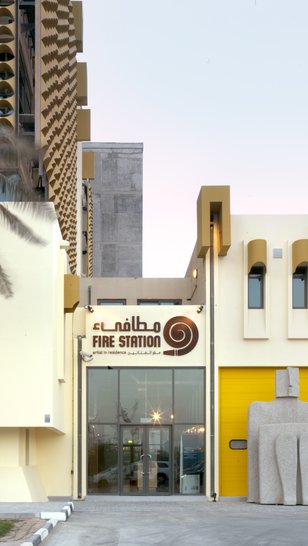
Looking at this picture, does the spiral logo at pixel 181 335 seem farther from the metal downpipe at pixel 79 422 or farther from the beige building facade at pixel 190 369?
the metal downpipe at pixel 79 422

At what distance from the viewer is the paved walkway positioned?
674 inches

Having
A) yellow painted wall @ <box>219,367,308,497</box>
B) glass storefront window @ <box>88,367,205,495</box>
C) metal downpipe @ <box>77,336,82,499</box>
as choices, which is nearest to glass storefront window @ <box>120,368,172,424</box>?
glass storefront window @ <box>88,367,205,495</box>

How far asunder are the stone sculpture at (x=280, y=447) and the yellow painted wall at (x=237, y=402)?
120 centimetres

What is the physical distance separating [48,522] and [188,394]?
36.0ft

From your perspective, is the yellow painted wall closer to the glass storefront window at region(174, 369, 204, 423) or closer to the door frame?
the glass storefront window at region(174, 369, 204, 423)

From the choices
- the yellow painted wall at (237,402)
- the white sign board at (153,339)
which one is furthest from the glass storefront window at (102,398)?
the yellow painted wall at (237,402)

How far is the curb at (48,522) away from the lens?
1586 centimetres

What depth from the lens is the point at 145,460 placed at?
29531 millimetres

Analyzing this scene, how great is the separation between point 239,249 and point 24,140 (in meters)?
16.0

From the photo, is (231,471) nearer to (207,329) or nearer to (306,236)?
(207,329)

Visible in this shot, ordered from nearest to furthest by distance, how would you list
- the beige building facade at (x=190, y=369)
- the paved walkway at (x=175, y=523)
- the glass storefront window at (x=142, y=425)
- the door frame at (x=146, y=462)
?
the paved walkway at (x=175, y=523)
the beige building facade at (x=190, y=369)
the door frame at (x=146, y=462)
the glass storefront window at (x=142, y=425)

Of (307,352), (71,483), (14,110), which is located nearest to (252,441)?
(307,352)

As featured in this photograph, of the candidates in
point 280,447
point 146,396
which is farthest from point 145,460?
point 280,447

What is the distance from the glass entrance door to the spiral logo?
250 cm
